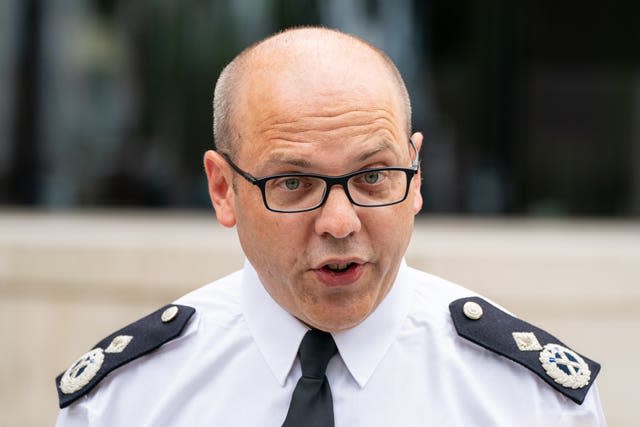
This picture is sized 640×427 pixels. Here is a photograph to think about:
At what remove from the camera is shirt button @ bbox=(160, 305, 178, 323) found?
2543 millimetres

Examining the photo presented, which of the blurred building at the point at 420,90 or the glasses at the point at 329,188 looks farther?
the blurred building at the point at 420,90

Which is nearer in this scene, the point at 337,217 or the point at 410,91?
the point at 337,217

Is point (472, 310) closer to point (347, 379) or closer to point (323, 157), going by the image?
point (347, 379)

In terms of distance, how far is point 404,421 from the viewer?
225 centimetres

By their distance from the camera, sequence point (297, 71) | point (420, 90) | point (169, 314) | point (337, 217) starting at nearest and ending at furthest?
point (337, 217) → point (297, 71) → point (169, 314) → point (420, 90)

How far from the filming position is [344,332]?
231 cm

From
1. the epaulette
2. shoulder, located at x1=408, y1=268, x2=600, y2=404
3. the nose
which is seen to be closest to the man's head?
the nose

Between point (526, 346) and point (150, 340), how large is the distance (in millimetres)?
944

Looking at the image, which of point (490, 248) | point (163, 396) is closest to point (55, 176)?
point (490, 248)

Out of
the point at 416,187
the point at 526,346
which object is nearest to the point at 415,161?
the point at 416,187

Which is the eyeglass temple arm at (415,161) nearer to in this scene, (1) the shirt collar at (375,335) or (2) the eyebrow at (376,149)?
(2) the eyebrow at (376,149)

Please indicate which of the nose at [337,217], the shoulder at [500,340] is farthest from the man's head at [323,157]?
the shoulder at [500,340]

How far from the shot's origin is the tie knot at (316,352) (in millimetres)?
2287

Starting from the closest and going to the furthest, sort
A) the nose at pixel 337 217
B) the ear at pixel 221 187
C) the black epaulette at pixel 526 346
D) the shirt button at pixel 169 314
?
1. the nose at pixel 337 217
2. the black epaulette at pixel 526 346
3. the ear at pixel 221 187
4. the shirt button at pixel 169 314
